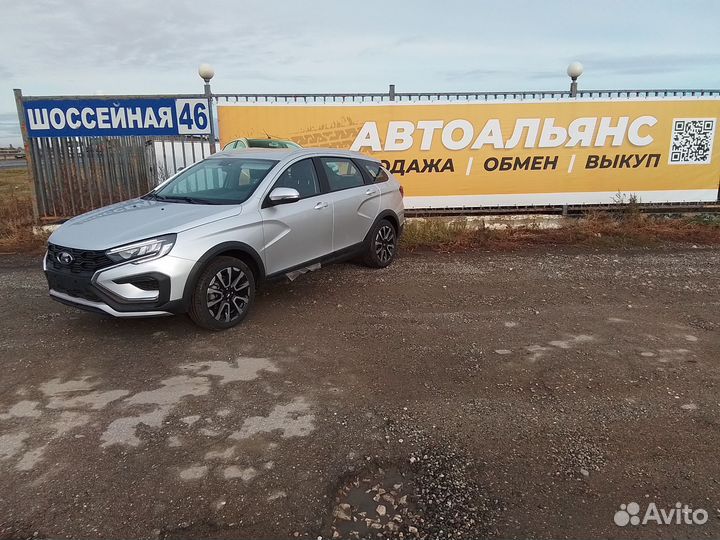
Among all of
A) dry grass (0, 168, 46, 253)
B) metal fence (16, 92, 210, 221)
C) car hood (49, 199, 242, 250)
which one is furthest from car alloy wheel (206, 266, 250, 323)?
dry grass (0, 168, 46, 253)

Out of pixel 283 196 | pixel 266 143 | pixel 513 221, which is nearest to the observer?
pixel 283 196

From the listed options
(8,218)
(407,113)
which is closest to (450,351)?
(407,113)

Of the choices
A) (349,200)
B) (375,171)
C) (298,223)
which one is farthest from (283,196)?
(375,171)

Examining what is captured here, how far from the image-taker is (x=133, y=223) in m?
4.91

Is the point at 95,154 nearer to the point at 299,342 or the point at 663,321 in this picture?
the point at 299,342

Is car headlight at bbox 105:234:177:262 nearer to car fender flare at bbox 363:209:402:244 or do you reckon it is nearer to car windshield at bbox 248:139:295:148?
car fender flare at bbox 363:209:402:244

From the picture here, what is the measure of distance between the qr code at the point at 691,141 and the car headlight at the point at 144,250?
9601mm

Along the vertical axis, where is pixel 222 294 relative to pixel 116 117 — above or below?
below

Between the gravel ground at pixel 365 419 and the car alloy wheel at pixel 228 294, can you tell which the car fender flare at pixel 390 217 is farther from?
the car alloy wheel at pixel 228 294

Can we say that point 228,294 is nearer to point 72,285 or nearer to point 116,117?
point 72,285

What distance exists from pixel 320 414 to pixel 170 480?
3.49 feet

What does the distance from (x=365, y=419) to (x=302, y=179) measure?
322cm

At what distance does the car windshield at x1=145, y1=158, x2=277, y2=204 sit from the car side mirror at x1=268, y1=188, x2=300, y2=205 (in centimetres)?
26

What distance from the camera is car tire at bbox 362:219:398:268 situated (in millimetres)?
7176
